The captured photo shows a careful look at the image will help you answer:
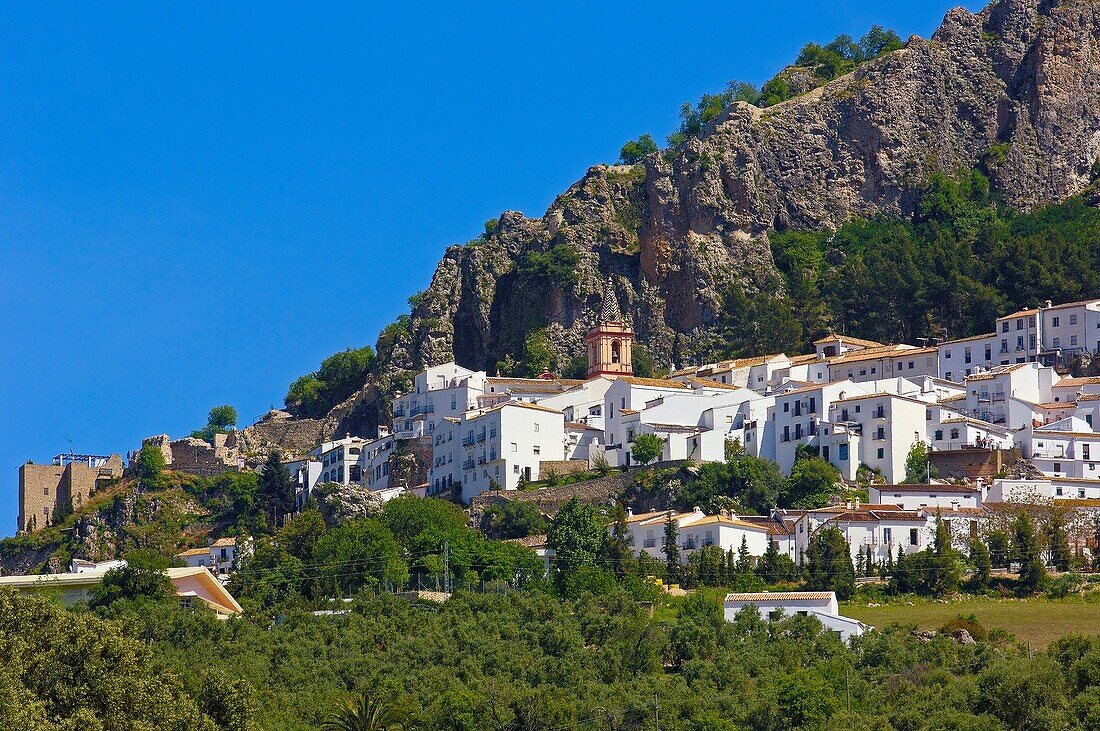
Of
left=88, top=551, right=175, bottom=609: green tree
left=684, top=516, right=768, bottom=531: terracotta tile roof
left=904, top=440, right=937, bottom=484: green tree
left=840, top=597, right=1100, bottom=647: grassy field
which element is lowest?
left=840, top=597, right=1100, bottom=647: grassy field

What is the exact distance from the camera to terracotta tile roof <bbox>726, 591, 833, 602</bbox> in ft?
233

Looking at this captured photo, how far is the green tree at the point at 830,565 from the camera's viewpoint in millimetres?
77000

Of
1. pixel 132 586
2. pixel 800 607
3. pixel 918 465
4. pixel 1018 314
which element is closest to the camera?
pixel 800 607

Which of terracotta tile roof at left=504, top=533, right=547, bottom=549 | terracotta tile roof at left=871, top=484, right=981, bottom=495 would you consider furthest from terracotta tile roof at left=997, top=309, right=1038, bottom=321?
terracotta tile roof at left=504, top=533, right=547, bottom=549

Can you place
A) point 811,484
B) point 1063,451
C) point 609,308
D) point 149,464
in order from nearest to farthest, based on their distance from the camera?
point 811,484, point 1063,451, point 149,464, point 609,308

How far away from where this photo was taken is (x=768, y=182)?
127 metres

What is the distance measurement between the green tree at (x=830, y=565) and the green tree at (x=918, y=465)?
33.5 feet

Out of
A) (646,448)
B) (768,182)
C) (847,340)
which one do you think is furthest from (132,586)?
(768,182)

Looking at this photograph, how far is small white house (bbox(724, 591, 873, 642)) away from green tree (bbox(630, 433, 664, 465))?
19.5 metres

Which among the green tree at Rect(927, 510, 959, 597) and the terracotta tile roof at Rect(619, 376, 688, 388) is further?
the terracotta tile roof at Rect(619, 376, 688, 388)

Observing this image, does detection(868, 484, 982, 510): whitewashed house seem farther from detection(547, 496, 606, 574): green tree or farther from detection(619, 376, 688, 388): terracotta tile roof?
detection(619, 376, 688, 388): terracotta tile roof

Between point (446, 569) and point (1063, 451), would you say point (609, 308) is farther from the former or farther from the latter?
point (446, 569)

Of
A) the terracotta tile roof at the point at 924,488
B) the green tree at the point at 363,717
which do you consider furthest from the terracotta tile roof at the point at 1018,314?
the green tree at the point at 363,717

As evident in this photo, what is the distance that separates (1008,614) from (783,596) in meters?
8.02
